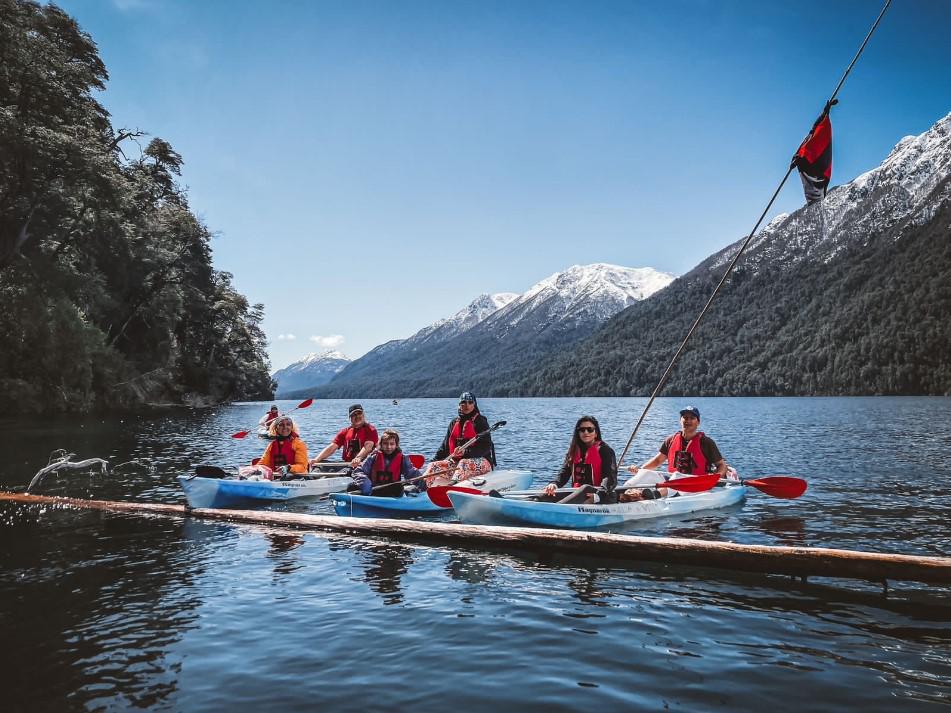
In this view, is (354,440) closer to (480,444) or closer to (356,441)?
(356,441)

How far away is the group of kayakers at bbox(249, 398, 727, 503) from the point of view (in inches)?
531

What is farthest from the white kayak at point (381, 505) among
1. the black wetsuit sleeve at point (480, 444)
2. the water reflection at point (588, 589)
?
the water reflection at point (588, 589)

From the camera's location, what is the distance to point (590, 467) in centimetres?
1370

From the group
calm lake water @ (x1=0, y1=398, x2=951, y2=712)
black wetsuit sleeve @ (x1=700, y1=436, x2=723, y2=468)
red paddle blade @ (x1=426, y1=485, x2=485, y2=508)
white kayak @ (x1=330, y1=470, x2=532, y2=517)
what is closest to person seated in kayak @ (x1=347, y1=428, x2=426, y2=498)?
white kayak @ (x1=330, y1=470, x2=532, y2=517)

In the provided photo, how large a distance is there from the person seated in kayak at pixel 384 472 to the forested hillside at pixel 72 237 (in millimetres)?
30295

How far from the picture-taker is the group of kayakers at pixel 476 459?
44.3ft

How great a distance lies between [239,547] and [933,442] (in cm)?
3709

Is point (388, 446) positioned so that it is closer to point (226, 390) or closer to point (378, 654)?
point (378, 654)

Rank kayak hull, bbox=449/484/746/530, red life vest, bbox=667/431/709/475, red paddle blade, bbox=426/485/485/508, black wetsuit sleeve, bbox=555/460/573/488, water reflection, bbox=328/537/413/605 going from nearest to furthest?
water reflection, bbox=328/537/413/605, kayak hull, bbox=449/484/746/530, red paddle blade, bbox=426/485/485/508, black wetsuit sleeve, bbox=555/460/573/488, red life vest, bbox=667/431/709/475

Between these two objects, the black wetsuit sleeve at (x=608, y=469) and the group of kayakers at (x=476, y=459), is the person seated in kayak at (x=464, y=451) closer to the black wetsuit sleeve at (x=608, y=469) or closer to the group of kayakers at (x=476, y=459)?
the group of kayakers at (x=476, y=459)

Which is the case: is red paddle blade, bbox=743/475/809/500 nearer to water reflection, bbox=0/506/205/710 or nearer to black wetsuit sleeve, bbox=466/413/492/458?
black wetsuit sleeve, bbox=466/413/492/458

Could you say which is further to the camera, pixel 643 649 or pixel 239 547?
pixel 239 547

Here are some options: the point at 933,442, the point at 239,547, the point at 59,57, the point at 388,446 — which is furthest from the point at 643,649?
the point at 59,57

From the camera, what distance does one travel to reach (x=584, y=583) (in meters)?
9.80
